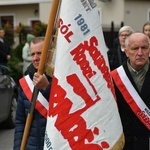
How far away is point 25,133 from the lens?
326 centimetres

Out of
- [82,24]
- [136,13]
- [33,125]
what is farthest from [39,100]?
[136,13]

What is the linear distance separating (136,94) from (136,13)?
18065mm

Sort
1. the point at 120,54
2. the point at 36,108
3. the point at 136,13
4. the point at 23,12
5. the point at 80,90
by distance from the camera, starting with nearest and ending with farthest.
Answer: the point at 80,90
the point at 36,108
the point at 120,54
the point at 136,13
the point at 23,12

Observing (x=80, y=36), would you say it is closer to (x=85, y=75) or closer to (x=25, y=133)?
(x=85, y=75)

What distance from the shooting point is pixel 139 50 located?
11.7 ft

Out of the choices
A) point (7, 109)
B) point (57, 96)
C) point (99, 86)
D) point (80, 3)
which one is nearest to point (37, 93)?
point (57, 96)

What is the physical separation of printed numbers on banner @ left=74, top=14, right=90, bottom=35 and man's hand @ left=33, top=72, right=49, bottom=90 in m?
0.42

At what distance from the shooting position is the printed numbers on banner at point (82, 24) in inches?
116

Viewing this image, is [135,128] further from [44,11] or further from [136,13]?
[44,11]

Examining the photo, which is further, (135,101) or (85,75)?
(135,101)

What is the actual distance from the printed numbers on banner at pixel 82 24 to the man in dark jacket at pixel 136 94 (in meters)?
0.72

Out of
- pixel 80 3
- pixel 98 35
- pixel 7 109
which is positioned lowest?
pixel 7 109

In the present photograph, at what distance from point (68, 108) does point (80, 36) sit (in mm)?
470

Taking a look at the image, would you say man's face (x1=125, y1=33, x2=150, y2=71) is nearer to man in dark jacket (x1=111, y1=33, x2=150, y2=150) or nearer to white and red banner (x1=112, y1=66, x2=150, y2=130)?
man in dark jacket (x1=111, y1=33, x2=150, y2=150)
